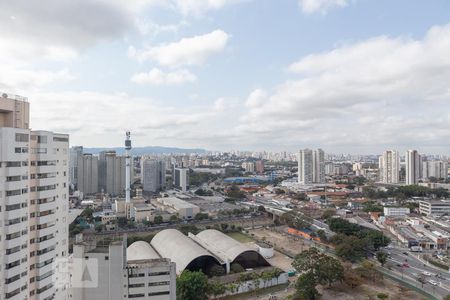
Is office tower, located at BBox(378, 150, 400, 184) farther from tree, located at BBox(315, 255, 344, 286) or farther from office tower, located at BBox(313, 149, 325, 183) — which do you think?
tree, located at BBox(315, 255, 344, 286)

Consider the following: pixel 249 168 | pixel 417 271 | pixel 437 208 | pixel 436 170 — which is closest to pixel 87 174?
pixel 417 271

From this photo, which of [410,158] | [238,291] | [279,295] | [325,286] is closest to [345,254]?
[325,286]

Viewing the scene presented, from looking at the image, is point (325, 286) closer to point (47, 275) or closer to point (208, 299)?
point (208, 299)

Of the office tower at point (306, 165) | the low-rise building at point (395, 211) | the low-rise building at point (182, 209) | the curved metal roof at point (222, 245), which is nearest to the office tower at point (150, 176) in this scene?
the low-rise building at point (182, 209)

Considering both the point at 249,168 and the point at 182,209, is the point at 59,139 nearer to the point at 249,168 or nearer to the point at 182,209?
the point at 182,209

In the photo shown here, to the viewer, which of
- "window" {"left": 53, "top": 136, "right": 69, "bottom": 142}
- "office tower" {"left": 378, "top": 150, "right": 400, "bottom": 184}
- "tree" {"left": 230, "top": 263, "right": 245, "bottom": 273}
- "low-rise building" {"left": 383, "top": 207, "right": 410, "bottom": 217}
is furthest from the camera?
"office tower" {"left": 378, "top": 150, "right": 400, "bottom": 184}

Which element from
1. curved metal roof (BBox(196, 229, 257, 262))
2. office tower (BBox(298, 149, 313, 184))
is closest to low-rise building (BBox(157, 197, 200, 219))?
curved metal roof (BBox(196, 229, 257, 262))
